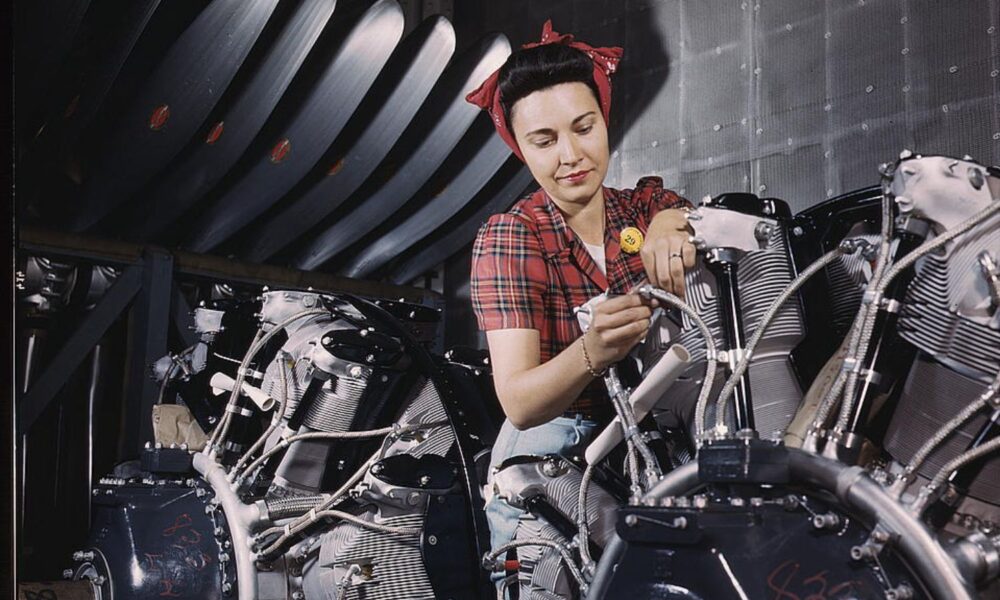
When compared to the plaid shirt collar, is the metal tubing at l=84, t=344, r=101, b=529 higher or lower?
lower

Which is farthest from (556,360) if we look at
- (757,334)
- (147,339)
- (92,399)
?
(92,399)

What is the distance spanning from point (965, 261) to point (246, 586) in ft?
6.17

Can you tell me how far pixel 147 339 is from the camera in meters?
3.83

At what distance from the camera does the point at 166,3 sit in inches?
134

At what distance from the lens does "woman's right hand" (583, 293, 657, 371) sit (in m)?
1.47

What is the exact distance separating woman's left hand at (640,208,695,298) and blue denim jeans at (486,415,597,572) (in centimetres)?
46

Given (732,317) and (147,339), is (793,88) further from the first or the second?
(147,339)

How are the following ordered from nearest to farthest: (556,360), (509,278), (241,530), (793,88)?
(556,360)
(509,278)
(241,530)
(793,88)

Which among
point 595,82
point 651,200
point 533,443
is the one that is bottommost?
point 533,443

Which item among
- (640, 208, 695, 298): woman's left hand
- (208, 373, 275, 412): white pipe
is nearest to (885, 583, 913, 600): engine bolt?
(640, 208, 695, 298): woman's left hand

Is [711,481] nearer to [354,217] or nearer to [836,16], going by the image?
[836,16]

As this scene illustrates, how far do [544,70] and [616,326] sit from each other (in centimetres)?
57

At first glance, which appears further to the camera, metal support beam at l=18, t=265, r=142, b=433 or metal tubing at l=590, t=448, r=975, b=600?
metal support beam at l=18, t=265, r=142, b=433

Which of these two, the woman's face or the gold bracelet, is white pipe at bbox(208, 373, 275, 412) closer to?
the woman's face
